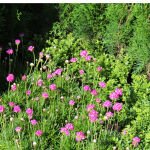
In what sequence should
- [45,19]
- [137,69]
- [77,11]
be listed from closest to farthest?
[137,69]
[77,11]
[45,19]

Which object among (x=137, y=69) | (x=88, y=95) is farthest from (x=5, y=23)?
(x=137, y=69)

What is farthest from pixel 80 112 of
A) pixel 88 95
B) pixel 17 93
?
pixel 17 93

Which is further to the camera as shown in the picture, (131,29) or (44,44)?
(44,44)

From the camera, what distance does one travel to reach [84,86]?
4.10 m

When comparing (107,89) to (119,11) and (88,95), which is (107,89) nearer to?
(88,95)

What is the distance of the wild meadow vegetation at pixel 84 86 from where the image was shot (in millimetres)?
→ 3129

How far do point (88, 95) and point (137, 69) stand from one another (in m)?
1.08

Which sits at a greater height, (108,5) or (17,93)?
(108,5)

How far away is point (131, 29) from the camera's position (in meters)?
4.62

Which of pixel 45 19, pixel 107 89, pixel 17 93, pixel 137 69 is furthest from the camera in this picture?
pixel 45 19

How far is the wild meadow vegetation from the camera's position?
313 centimetres

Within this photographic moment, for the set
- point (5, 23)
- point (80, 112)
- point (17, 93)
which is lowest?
point (80, 112)

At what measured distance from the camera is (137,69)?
447 cm

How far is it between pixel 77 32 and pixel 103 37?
510 mm
